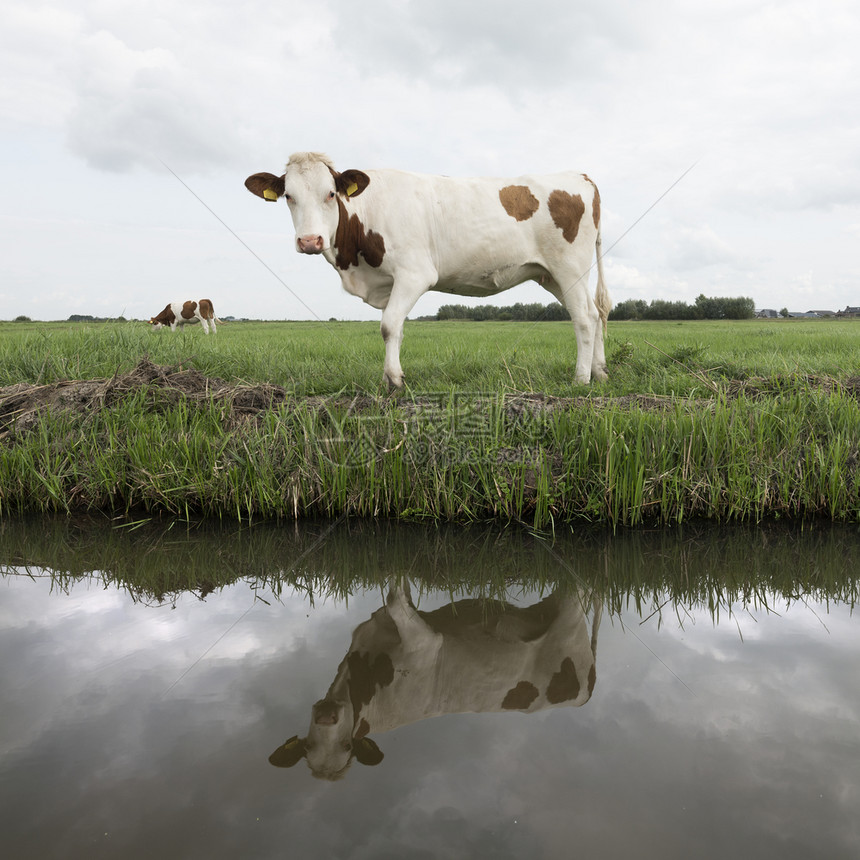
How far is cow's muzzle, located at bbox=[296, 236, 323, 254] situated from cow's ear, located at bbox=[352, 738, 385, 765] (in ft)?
16.1

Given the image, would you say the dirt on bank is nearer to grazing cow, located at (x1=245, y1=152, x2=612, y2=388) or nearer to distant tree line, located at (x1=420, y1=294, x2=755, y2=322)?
grazing cow, located at (x1=245, y1=152, x2=612, y2=388)

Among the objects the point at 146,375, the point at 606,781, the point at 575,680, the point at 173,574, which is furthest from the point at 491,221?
the point at 606,781

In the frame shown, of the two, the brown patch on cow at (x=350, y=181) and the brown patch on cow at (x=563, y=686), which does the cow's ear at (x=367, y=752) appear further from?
the brown patch on cow at (x=350, y=181)

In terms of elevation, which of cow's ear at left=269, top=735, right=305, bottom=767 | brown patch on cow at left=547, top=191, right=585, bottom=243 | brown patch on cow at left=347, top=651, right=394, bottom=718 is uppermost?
brown patch on cow at left=547, top=191, right=585, bottom=243

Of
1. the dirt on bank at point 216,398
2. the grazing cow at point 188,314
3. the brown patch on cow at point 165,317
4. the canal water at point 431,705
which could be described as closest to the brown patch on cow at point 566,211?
the dirt on bank at point 216,398

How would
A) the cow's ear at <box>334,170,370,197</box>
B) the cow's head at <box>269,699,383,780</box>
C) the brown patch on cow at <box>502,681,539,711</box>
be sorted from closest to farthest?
the cow's head at <box>269,699,383,780</box> → the brown patch on cow at <box>502,681,539,711</box> → the cow's ear at <box>334,170,370,197</box>

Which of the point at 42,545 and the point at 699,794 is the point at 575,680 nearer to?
the point at 699,794

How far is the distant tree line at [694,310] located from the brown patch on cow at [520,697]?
3073 cm

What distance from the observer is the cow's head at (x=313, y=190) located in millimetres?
6121

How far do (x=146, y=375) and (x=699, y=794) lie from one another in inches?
217

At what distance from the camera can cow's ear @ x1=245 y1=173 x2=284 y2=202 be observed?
20.7ft

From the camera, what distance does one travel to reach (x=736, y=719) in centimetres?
219

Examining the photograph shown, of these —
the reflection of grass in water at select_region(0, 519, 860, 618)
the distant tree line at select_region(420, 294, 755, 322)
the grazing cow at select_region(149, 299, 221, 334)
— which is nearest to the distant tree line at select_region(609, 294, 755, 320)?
the distant tree line at select_region(420, 294, 755, 322)

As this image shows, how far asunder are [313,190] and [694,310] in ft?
96.0
